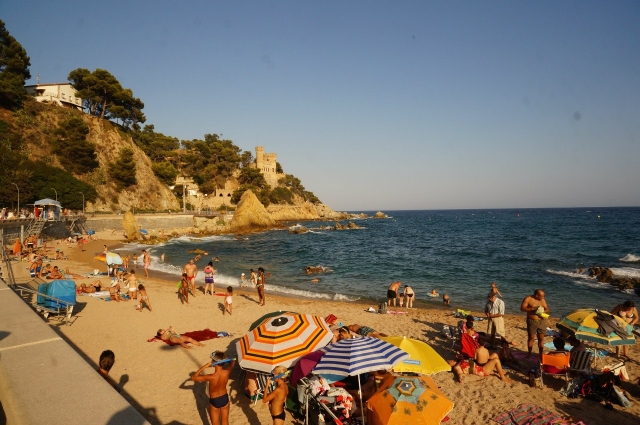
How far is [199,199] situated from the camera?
260ft

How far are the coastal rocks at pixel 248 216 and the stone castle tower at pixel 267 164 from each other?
1770 inches

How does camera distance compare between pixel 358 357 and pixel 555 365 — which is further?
pixel 555 365

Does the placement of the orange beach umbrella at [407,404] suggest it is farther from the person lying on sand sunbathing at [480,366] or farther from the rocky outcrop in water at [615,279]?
the rocky outcrop in water at [615,279]

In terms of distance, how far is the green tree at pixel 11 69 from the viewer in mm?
45500

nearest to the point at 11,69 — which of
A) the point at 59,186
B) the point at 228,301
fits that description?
the point at 59,186

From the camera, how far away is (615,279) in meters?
21.3

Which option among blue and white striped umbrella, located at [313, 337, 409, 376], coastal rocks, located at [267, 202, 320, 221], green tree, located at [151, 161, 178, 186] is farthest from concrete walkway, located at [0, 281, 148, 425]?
coastal rocks, located at [267, 202, 320, 221]

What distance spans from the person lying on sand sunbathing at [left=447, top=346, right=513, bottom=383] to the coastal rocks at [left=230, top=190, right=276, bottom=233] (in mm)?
51299

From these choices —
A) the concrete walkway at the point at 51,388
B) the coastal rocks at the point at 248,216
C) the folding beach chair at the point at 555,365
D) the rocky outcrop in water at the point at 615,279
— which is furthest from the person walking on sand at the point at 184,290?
the coastal rocks at the point at 248,216

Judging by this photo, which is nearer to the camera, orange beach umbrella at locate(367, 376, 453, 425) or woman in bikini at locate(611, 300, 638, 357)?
orange beach umbrella at locate(367, 376, 453, 425)

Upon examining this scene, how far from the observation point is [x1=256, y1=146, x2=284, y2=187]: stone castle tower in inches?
4264

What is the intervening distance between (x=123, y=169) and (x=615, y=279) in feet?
199

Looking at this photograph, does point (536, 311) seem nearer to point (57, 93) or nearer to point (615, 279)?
point (615, 279)

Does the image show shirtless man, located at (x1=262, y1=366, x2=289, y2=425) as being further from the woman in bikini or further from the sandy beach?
the woman in bikini
